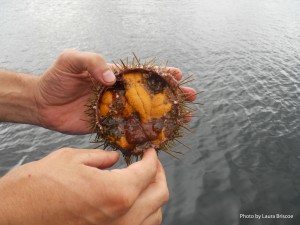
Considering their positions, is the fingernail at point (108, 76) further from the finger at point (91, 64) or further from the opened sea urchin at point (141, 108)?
the opened sea urchin at point (141, 108)

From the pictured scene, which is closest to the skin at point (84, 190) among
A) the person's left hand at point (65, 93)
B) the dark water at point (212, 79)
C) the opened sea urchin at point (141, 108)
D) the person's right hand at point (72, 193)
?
the person's right hand at point (72, 193)

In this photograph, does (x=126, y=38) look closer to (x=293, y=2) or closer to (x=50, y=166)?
(x=50, y=166)

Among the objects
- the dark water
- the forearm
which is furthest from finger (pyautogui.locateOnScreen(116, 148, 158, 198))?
the dark water

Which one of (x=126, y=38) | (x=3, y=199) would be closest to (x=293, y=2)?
(x=126, y=38)

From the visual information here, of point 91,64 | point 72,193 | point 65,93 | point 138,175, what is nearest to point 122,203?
point 138,175

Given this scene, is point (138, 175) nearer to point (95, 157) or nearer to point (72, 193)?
point (95, 157)

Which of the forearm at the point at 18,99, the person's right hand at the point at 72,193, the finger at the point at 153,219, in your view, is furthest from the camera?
the forearm at the point at 18,99

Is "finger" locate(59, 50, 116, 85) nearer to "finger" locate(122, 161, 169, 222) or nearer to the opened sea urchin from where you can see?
the opened sea urchin
